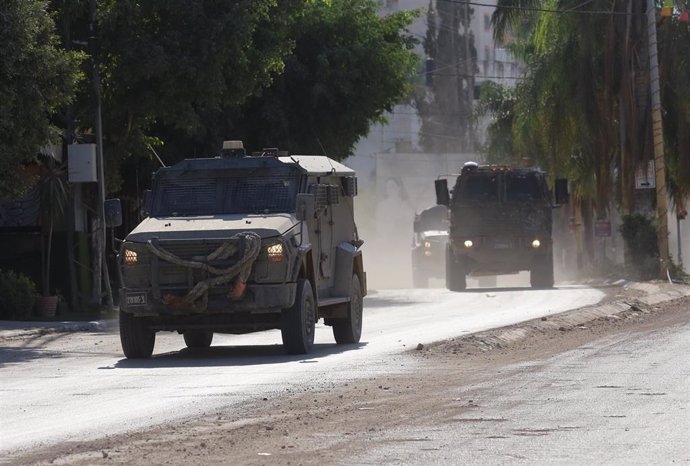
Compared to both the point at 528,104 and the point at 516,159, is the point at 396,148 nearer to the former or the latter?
the point at 516,159

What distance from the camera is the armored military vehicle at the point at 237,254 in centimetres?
1658

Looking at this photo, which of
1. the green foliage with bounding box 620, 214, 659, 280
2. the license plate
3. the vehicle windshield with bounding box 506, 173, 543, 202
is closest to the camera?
the license plate

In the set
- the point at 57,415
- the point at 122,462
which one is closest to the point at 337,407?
the point at 57,415

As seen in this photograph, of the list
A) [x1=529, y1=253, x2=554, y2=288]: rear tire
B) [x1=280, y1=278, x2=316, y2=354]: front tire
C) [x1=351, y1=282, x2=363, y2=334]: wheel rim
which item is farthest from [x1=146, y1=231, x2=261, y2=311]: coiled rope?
[x1=529, y1=253, x2=554, y2=288]: rear tire

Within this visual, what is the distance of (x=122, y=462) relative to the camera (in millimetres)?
9078

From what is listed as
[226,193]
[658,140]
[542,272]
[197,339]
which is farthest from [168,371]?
[658,140]

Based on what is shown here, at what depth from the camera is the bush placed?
26469 millimetres

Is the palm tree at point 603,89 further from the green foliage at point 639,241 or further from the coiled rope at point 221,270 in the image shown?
the coiled rope at point 221,270

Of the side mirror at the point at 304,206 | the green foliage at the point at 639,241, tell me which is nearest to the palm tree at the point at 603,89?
the green foliage at the point at 639,241

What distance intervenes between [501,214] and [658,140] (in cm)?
484

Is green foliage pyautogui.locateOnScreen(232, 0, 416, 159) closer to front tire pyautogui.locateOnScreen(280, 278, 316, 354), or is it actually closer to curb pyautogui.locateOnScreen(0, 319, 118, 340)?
curb pyautogui.locateOnScreen(0, 319, 118, 340)

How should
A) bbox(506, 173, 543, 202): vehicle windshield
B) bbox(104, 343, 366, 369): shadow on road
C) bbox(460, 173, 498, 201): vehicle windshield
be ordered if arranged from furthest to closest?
1. bbox(460, 173, 498, 201): vehicle windshield
2. bbox(506, 173, 543, 202): vehicle windshield
3. bbox(104, 343, 366, 369): shadow on road

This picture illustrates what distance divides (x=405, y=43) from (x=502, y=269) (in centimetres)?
771

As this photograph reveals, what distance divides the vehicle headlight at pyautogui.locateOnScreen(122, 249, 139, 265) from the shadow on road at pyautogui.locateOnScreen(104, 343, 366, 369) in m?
1.21
